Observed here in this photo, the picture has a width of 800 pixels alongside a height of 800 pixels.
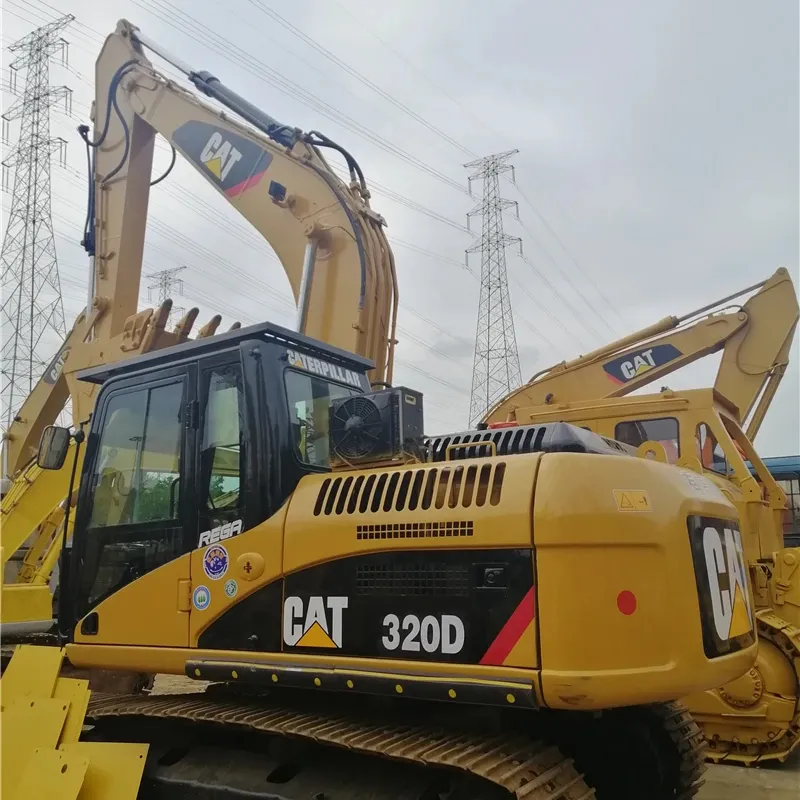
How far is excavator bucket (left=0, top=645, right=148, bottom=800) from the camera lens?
3.54 metres

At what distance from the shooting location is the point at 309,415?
12.7 ft

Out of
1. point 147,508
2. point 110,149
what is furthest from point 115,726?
point 110,149

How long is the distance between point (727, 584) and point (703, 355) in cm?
731

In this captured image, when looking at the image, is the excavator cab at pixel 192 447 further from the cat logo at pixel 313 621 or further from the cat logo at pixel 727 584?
the cat logo at pixel 727 584

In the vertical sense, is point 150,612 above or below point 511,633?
above

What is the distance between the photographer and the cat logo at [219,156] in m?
7.00

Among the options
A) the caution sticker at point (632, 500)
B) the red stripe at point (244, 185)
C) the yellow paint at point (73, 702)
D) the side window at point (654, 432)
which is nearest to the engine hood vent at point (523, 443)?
the caution sticker at point (632, 500)

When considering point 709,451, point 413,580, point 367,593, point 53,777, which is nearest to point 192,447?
point 367,593

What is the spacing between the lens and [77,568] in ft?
14.0

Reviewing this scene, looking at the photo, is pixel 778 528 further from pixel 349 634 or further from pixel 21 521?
pixel 21 521

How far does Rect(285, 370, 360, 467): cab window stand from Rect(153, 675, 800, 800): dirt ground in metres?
2.19

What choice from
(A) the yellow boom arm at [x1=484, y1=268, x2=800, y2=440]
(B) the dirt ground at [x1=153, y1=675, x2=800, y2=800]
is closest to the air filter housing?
(B) the dirt ground at [x1=153, y1=675, x2=800, y2=800]

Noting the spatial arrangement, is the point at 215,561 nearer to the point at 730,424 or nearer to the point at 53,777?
the point at 53,777

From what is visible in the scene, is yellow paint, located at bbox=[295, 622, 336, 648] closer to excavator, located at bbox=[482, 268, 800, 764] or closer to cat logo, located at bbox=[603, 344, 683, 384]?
excavator, located at bbox=[482, 268, 800, 764]
